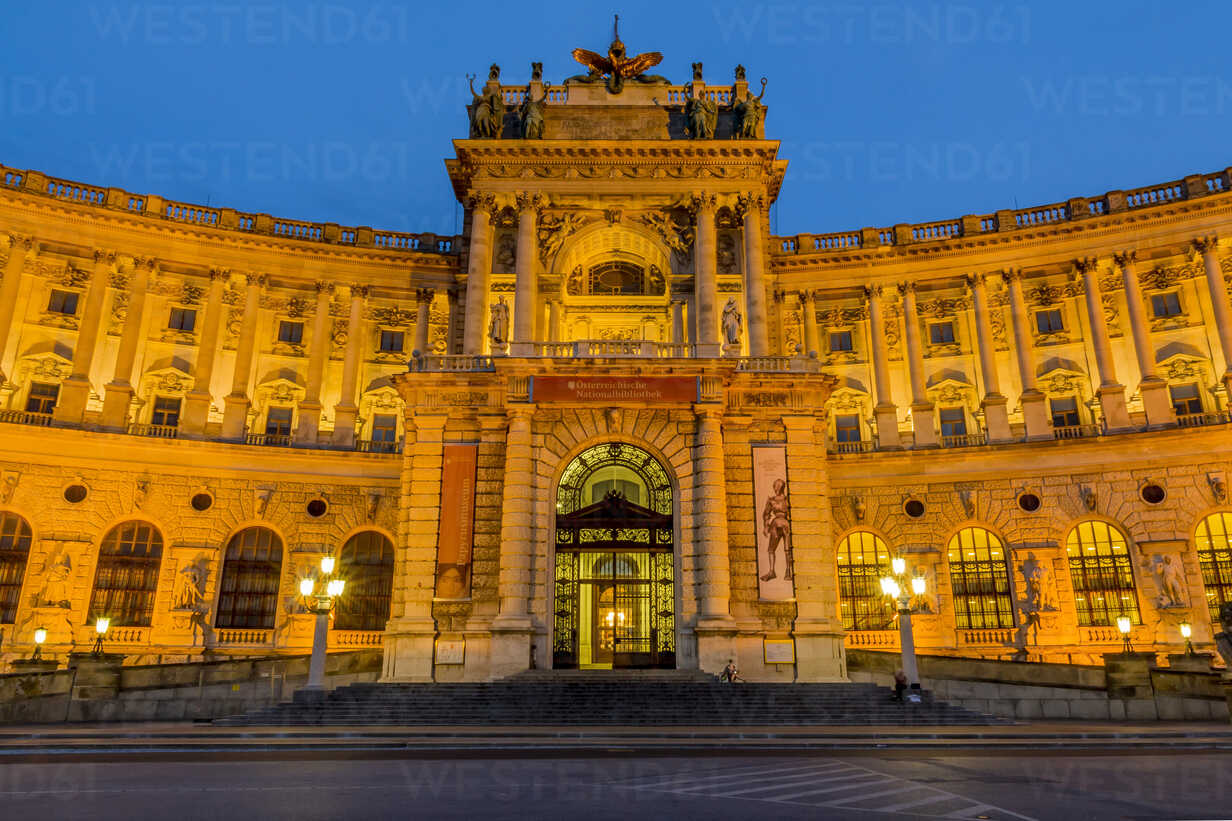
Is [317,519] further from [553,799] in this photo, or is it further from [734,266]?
[553,799]

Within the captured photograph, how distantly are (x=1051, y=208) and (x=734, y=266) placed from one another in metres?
16.4

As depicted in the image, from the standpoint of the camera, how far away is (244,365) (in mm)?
37750

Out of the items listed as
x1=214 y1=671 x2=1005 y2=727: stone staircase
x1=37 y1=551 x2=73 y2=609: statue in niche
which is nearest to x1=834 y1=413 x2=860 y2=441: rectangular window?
x1=214 y1=671 x2=1005 y2=727: stone staircase

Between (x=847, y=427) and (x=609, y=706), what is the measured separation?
23704mm

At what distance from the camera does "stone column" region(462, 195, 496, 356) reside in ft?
109

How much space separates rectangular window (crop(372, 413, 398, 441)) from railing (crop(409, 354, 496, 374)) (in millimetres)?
11801

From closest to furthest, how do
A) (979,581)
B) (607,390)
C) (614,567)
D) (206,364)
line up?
(607,390), (614,567), (979,581), (206,364)

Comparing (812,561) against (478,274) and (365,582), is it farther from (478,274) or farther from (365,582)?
(365,582)

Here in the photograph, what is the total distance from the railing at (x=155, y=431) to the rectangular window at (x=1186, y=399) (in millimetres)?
45044

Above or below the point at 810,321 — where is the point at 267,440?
below

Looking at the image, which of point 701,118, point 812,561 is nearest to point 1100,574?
point 812,561

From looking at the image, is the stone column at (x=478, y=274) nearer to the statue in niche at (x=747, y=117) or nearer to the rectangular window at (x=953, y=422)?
the statue in niche at (x=747, y=117)

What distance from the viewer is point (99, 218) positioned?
3688cm

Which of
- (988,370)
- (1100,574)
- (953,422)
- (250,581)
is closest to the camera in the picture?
(1100,574)
